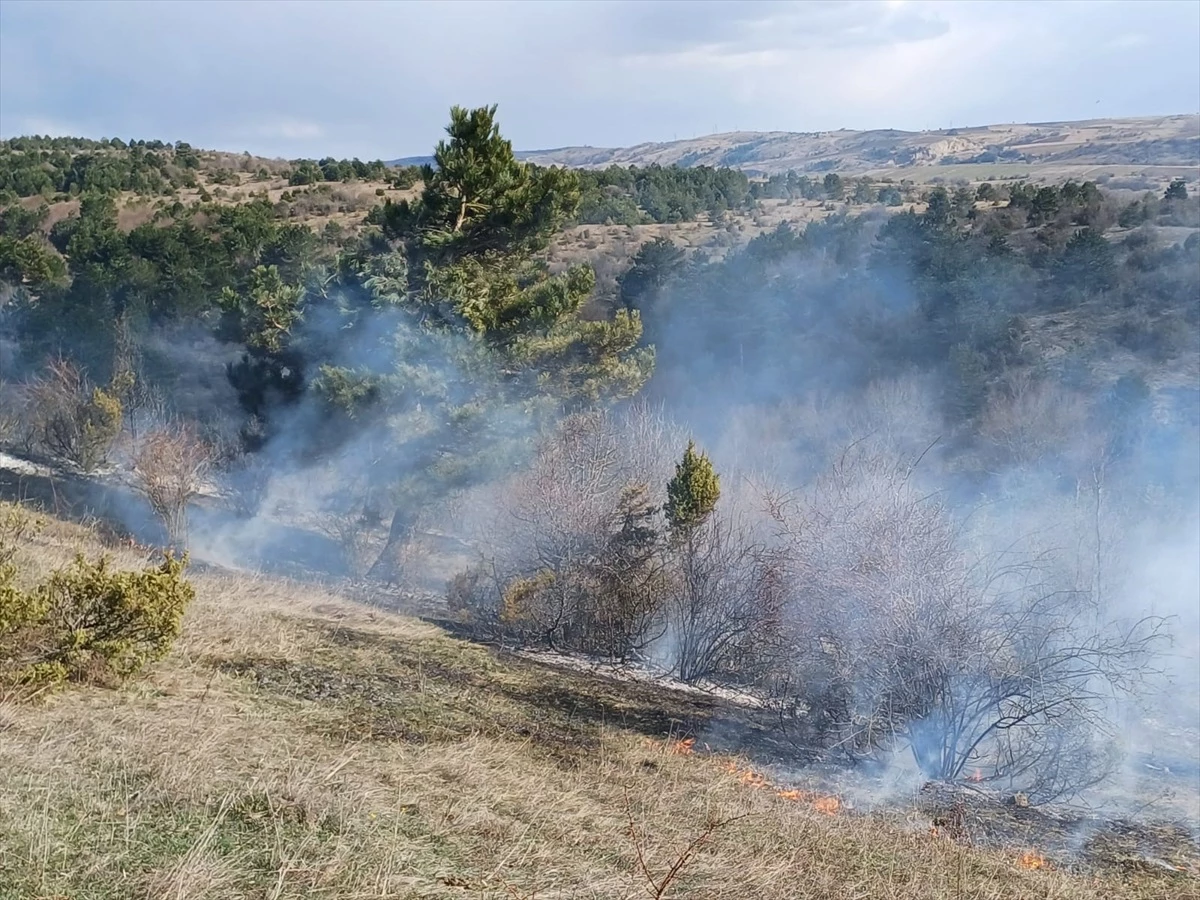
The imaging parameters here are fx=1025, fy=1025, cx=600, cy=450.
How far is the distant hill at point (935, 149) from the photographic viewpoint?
7019cm

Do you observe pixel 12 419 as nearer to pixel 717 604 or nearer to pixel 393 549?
pixel 393 549

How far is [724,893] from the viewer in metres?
4.74

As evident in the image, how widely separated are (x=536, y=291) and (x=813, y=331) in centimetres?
1837

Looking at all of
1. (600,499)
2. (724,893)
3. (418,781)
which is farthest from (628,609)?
(724,893)

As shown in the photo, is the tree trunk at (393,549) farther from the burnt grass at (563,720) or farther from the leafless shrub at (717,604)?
the burnt grass at (563,720)

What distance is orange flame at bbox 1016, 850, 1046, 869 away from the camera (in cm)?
650

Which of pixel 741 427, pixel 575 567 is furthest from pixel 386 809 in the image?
pixel 741 427

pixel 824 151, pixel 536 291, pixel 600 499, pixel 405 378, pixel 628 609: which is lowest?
pixel 628 609

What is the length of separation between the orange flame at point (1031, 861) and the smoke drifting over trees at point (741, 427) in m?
1.55

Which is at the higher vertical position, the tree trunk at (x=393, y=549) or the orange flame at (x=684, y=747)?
the orange flame at (x=684, y=747)

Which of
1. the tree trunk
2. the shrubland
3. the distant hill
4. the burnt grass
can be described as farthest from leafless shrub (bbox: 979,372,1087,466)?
the distant hill

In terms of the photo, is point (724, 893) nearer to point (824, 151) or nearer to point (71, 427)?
point (71, 427)

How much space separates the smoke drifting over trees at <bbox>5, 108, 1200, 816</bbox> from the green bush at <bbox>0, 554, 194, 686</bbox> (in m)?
5.41

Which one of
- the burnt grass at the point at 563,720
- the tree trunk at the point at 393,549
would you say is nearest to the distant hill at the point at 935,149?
the tree trunk at the point at 393,549
